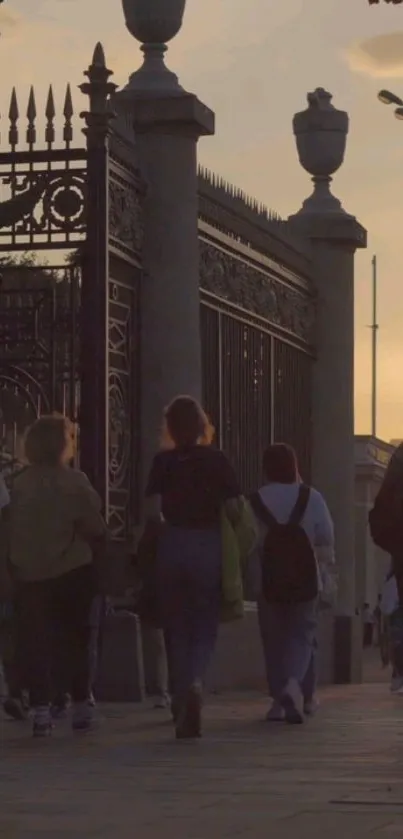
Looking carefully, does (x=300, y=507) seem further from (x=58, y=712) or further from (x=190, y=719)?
(x=190, y=719)

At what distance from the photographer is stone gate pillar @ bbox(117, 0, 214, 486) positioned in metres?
15.5

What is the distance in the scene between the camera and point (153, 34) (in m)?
15.9

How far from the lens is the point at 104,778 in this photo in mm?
8914

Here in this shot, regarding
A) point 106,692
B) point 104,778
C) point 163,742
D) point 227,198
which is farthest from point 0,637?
point 227,198

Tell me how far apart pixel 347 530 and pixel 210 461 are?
31.3 feet

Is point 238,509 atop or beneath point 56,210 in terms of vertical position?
beneath

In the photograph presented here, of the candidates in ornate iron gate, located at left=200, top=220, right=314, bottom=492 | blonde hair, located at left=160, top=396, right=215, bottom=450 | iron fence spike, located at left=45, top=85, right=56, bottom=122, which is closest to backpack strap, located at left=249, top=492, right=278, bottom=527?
blonde hair, located at left=160, top=396, right=215, bottom=450

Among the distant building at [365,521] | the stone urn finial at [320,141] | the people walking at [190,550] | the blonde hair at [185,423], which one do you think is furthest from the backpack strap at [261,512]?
the distant building at [365,521]

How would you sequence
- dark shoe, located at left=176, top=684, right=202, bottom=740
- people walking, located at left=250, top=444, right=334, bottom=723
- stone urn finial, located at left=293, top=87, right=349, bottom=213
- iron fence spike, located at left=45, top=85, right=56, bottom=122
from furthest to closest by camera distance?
stone urn finial, located at left=293, top=87, right=349, bottom=213, iron fence spike, located at left=45, top=85, right=56, bottom=122, people walking, located at left=250, top=444, right=334, bottom=723, dark shoe, located at left=176, top=684, right=202, bottom=740

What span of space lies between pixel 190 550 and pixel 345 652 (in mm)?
9391

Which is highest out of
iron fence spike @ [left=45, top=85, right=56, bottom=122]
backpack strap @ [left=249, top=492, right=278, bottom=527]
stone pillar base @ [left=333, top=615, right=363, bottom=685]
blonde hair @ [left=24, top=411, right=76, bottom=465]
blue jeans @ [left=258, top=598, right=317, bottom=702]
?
iron fence spike @ [left=45, top=85, right=56, bottom=122]

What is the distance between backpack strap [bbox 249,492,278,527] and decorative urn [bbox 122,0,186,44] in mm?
4033

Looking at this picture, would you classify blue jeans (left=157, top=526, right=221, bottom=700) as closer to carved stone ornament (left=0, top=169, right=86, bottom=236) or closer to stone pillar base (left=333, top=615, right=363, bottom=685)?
carved stone ornament (left=0, top=169, right=86, bottom=236)

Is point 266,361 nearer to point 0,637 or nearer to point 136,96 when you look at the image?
point 136,96
